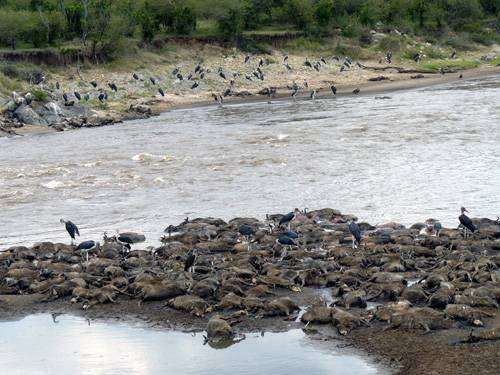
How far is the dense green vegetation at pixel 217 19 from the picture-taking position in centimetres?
6188

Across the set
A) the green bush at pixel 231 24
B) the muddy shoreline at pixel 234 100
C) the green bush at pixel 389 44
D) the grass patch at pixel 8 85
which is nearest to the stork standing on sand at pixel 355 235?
the muddy shoreline at pixel 234 100

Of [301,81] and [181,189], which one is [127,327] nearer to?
[181,189]

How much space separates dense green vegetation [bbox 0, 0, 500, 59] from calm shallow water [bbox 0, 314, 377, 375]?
4628 centimetres

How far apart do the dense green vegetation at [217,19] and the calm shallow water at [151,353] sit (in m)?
46.3

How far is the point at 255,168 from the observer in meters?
32.8

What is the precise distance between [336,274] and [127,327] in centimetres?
402

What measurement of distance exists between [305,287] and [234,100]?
38954 millimetres

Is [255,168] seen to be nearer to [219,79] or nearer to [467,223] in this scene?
[467,223]

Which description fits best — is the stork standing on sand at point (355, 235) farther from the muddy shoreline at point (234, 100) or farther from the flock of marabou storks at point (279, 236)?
the muddy shoreline at point (234, 100)

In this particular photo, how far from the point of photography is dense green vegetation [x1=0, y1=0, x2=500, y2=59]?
61.9 m

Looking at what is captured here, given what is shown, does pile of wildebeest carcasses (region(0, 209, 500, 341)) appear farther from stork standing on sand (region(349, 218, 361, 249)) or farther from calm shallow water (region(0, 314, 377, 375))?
calm shallow water (region(0, 314, 377, 375))

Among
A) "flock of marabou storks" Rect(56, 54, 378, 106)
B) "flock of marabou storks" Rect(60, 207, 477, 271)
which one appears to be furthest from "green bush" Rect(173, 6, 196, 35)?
"flock of marabou storks" Rect(60, 207, 477, 271)

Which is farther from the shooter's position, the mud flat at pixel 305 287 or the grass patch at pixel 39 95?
the grass patch at pixel 39 95

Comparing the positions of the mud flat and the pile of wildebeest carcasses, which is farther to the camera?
the pile of wildebeest carcasses
